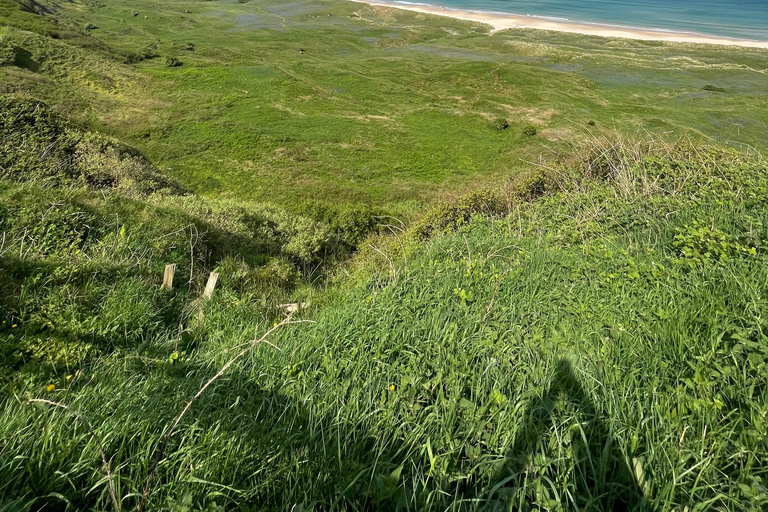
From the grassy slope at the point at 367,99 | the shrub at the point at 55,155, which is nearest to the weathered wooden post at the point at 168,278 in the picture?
the shrub at the point at 55,155

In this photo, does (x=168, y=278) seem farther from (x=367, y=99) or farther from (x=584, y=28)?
(x=584, y=28)

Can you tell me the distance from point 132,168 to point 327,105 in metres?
23.4

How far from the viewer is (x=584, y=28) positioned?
6219cm

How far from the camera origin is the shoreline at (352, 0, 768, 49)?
2088 inches

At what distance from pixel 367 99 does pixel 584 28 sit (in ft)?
160

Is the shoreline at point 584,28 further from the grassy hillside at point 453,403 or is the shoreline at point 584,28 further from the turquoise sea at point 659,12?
the grassy hillside at point 453,403

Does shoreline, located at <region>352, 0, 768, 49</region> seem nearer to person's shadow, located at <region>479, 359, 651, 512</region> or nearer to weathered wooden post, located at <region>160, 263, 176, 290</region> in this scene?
weathered wooden post, located at <region>160, 263, 176, 290</region>

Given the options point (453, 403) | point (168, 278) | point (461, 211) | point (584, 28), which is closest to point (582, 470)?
point (453, 403)

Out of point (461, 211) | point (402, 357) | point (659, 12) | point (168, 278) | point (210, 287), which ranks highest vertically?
point (659, 12)

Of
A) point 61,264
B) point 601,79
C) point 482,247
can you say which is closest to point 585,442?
point 482,247

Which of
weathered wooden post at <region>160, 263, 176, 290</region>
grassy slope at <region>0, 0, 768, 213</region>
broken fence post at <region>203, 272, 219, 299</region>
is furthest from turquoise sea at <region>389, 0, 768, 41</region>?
weathered wooden post at <region>160, 263, 176, 290</region>

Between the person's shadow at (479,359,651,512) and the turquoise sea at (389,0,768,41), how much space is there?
79020 mm

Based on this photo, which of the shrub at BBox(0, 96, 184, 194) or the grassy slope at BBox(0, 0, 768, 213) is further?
the grassy slope at BBox(0, 0, 768, 213)

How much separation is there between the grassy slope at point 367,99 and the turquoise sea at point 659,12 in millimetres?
21611
